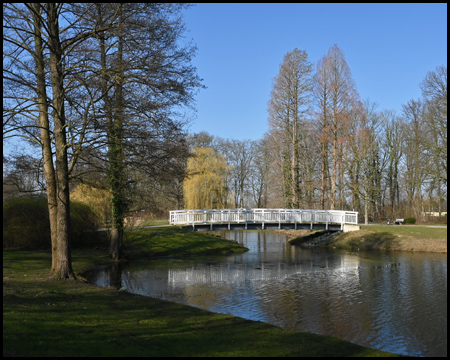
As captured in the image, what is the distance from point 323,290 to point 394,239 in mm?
16654

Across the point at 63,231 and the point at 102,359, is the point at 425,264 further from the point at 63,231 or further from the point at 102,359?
the point at 102,359

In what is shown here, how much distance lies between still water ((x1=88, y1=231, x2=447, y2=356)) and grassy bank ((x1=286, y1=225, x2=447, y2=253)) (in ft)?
6.49

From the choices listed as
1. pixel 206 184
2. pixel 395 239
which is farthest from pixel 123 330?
pixel 206 184

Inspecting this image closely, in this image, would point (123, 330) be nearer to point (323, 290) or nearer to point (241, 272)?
point (323, 290)

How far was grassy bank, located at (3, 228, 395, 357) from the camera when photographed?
6.41 meters

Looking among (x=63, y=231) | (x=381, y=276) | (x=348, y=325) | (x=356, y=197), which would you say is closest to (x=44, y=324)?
(x=63, y=231)

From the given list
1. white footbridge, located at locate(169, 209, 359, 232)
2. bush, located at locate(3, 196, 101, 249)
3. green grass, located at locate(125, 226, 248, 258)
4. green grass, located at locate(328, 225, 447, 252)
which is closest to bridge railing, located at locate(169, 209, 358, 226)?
white footbridge, located at locate(169, 209, 359, 232)

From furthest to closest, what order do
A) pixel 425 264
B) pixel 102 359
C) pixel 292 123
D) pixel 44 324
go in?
pixel 292 123 < pixel 425 264 < pixel 44 324 < pixel 102 359

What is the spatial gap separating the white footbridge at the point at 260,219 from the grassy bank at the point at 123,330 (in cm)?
1628

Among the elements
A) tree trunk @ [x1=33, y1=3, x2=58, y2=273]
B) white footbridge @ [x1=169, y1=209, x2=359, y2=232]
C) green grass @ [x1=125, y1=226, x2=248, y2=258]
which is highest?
tree trunk @ [x1=33, y1=3, x2=58, y2=273]

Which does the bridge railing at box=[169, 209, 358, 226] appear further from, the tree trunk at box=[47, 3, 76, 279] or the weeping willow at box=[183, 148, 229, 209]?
the tree trunk at box=[47, 3, 76, 279]

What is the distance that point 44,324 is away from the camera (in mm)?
7301

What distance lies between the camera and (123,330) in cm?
755

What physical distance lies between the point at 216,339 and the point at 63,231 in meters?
7.03
